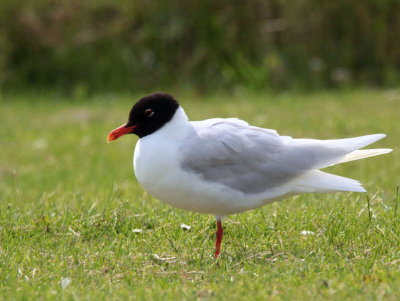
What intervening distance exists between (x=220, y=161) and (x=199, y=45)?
32.6 feet

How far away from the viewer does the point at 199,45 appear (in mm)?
14547

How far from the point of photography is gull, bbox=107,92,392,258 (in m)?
4.71

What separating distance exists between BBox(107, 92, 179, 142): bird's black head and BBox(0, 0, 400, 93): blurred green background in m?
9.21

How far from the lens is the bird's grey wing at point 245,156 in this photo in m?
4.77

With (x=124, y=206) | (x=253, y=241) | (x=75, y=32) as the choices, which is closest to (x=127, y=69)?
(x=75, y=32)

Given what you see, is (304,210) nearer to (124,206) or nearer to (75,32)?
(124,206)

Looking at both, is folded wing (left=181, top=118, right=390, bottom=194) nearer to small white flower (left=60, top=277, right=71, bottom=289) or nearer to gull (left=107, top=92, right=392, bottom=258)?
gull (left=107, top=92, right=392, bottom=258)

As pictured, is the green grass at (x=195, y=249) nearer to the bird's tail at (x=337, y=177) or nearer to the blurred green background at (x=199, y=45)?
the bird's tail at (x=337, y=177)

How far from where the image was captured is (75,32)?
14859mm

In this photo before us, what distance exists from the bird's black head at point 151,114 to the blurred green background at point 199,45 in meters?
9.21

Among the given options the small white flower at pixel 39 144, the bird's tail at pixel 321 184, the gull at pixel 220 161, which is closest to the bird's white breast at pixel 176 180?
the gull at pixel 220 161

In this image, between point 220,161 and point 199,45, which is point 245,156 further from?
point 199,45

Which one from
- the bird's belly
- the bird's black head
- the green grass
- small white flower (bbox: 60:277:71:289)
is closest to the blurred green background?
the green grass

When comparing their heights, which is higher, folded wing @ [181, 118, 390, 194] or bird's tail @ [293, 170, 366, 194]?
folded wing @ [181, 118, 390, 194]
